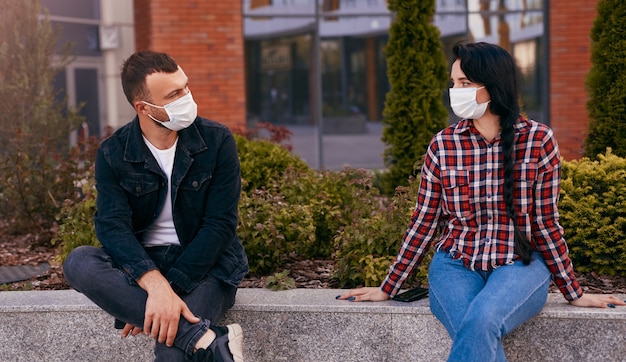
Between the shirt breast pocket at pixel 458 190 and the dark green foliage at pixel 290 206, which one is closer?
the shirt breast pocket at pixel 458 190

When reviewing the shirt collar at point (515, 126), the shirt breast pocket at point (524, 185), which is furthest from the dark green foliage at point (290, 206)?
the shirt breast pocket at point (524, 185)

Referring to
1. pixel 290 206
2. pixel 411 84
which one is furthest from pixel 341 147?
pixel 290 206

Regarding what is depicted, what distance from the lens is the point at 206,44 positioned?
11.2m

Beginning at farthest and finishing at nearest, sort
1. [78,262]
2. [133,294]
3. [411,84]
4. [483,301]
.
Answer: [411,84]
[78,262]
[133,294]
[483,301]

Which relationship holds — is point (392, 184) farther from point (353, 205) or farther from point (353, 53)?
point (353, 53)

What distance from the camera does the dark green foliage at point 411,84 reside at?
7711mm

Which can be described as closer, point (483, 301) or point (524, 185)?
point (483, 301)

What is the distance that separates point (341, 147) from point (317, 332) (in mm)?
9241

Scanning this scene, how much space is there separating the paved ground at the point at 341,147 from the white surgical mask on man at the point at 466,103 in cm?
935

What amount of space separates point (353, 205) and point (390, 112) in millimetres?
2596

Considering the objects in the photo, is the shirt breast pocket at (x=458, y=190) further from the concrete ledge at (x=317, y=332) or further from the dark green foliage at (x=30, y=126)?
the dark green foliage at (x=30, y=126)

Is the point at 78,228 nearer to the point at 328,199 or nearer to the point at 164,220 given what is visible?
the point at 164,220

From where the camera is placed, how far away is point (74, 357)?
3977 millimetres

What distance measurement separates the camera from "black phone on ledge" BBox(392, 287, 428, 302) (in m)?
3.81
